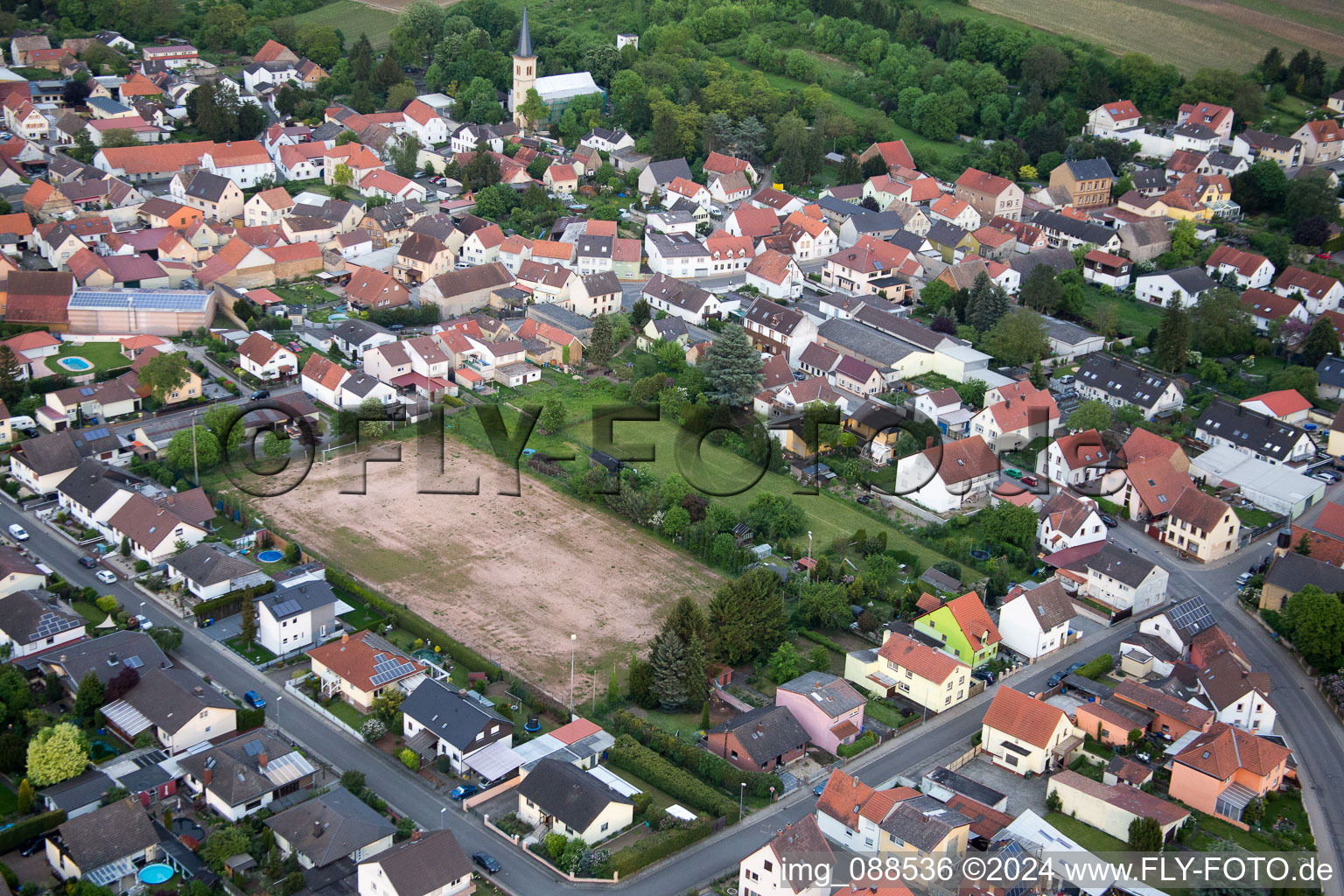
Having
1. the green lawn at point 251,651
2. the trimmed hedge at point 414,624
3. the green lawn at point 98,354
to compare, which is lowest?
the green lawn at point 251,651

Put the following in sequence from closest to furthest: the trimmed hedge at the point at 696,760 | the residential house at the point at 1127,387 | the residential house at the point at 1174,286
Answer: the trimmed hedge at the point at 696,760, the residential house at the point at 1127,387, the residential house at the point at 1174,286

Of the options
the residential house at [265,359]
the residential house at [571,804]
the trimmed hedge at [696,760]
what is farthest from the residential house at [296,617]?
the residential house at [265,359]

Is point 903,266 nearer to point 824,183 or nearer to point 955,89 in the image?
point 824,183

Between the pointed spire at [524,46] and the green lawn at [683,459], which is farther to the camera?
the pointed spire at [524,46]

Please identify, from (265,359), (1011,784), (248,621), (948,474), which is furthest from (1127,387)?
(248,621)

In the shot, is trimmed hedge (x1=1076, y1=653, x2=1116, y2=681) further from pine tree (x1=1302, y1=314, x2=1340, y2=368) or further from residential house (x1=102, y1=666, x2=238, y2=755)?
pine tree (x1=1302, y1=314, x2=1340, y2=368)

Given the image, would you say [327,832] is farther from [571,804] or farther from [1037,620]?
[1037,620]

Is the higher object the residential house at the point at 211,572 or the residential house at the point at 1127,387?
the residential house at the point at 1127,387

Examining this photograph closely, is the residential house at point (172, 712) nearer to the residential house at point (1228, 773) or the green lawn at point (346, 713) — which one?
the green lawn at point (346, 713)
